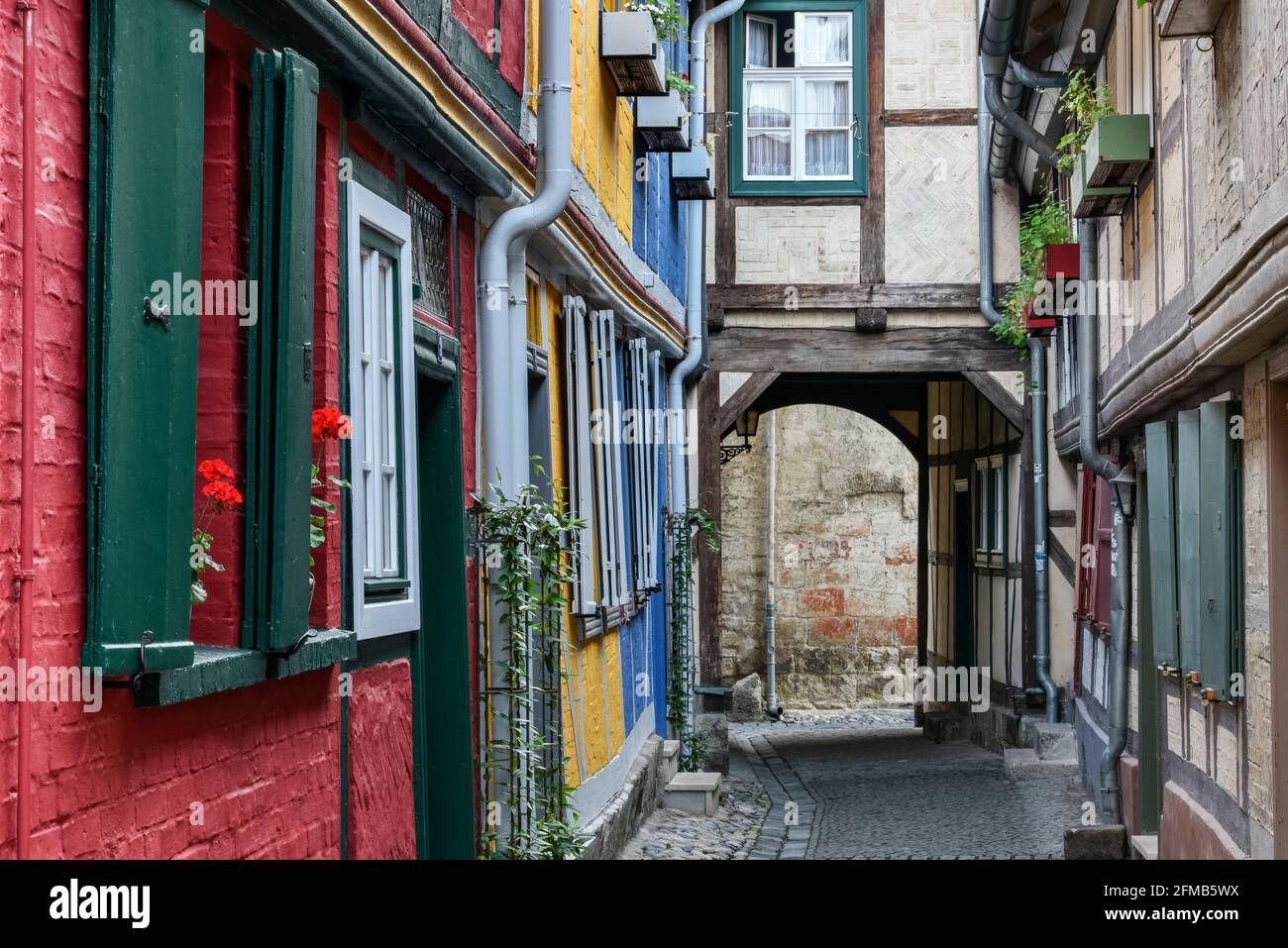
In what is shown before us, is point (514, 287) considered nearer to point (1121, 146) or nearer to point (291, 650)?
point (291, 650)

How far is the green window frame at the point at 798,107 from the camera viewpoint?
1334cm

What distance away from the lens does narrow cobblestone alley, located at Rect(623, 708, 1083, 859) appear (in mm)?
9289

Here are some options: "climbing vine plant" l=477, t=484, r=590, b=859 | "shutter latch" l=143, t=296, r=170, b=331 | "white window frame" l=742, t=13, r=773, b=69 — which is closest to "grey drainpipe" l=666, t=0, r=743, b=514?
"white window frame" l=742, t=13, r=773, b=69

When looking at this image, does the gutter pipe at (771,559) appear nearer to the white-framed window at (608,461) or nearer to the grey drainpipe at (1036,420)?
the grey drainpipe at (1036,420)

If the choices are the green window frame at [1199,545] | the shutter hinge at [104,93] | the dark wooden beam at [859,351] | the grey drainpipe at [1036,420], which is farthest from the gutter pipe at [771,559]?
the shutter hinge at [104,93]

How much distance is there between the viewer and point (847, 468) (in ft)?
70.2

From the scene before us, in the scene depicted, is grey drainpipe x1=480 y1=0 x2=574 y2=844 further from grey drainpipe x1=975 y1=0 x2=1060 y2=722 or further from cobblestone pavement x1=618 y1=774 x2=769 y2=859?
grey drainpipe x1=975 y1=0 x2=1060 y2=722

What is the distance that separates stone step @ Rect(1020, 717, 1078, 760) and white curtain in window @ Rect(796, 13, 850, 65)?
5.33 m

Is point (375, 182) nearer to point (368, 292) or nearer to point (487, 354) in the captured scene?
point (368, 292)

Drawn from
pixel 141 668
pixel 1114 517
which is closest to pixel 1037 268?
pixel 1114 517

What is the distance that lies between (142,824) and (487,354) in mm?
3168

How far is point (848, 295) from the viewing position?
13.2 m

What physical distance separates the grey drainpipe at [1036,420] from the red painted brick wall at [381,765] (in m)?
8.61

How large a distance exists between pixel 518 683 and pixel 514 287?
143cm
